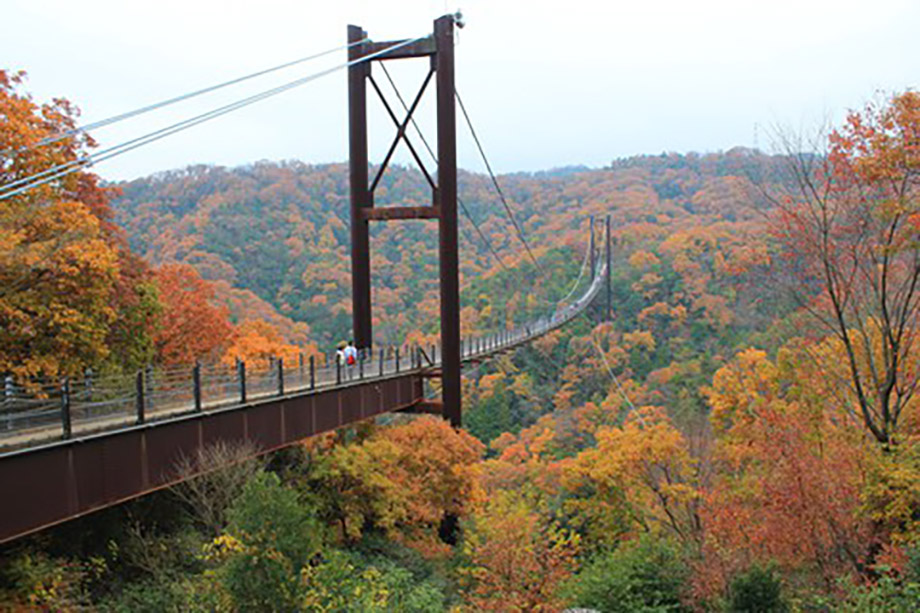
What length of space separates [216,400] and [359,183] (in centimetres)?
1264

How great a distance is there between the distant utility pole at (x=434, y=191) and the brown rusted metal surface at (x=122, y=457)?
303 inches

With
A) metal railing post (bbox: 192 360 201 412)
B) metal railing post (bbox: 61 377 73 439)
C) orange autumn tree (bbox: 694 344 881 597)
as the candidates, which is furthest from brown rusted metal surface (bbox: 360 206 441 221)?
metal railing post (bbox: 61 377 73 439)

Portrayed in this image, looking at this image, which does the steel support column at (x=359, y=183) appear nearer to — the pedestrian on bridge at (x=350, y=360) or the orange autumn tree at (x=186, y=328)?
the pedestrian on bridge at (x=350, y=360)

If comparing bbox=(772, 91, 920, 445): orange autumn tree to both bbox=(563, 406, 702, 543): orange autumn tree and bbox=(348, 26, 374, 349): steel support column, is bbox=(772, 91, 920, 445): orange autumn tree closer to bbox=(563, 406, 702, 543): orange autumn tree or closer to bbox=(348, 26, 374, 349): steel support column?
bbox=(563, 406, 702, 543): orange autumn tree

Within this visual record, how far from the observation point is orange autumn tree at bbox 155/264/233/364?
26359mm

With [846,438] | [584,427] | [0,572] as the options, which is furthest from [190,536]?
[584,427]

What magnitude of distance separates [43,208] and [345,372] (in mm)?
6609

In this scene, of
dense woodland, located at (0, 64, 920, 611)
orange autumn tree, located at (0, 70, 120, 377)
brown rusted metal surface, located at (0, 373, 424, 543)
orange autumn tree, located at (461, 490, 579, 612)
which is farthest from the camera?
orange autumn tree, located at (461, 490, 579, 612)

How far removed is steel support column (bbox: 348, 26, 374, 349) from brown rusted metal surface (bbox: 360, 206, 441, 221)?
33 cm

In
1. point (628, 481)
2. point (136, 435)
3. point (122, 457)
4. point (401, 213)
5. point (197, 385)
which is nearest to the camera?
→ point (122, 457)

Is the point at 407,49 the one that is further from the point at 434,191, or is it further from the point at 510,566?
the point at 510,566

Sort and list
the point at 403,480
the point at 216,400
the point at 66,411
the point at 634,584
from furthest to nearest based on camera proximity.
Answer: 1. the point at 403,480
2. the point at 634,584
3. the point at 216,400
4. the point at 66,411

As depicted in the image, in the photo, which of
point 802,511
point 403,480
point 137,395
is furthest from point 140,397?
point 802,511

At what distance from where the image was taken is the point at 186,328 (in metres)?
27.0
